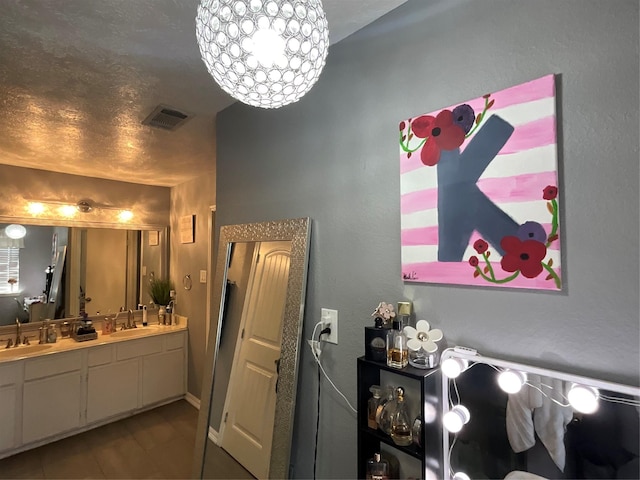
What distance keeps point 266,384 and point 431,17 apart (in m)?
1.68

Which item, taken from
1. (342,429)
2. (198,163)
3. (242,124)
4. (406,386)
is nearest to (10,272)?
(198,163)

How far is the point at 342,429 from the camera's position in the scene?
1.32 meters

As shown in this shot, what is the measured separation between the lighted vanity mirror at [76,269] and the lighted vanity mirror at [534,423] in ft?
12.3

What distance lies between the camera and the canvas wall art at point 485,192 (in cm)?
86

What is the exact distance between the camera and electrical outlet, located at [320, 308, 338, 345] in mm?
1367

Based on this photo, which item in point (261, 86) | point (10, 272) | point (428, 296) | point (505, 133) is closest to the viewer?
point (261, 86)

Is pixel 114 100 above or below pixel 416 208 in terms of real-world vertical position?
above

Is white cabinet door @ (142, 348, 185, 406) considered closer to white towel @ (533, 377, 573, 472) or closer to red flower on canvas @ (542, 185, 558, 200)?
white towel @ (533, 377, 573, 472)

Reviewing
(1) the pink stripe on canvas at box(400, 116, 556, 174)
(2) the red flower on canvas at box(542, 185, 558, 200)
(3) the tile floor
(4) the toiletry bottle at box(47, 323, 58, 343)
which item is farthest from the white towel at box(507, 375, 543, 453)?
(4) the toiletry bottle at box(47, 323, 58, 343)

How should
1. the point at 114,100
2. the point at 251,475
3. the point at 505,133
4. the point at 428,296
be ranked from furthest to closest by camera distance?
1. the point at 114,100
2. the point at 251,475
3. the point at 428,296
4. the point at 505,133

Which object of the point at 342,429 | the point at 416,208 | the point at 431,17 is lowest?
the point at 342,429

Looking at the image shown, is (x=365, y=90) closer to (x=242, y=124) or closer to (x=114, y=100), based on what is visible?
(x=242, y=124)

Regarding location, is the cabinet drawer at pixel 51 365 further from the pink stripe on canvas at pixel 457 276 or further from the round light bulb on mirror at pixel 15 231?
the pink stripe on canvas at pixel 457 276

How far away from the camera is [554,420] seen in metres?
0.83
